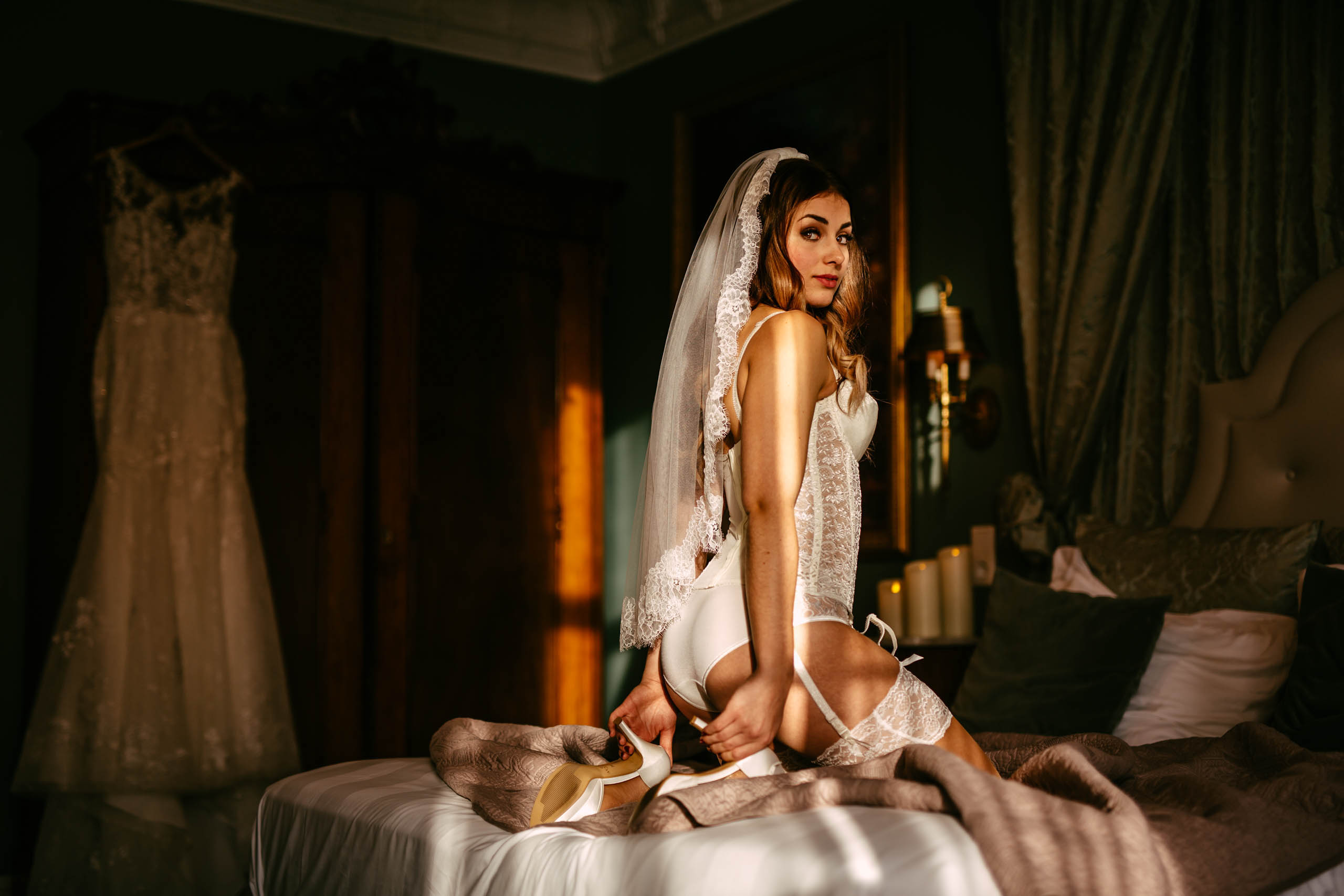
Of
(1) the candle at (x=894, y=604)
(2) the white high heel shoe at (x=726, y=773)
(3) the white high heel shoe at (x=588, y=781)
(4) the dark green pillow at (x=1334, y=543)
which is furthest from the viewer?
(1) the candle at (x=894, y=604)

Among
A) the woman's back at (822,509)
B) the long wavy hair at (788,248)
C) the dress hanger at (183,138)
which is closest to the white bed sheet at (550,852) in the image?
the woman's back at (822,509)

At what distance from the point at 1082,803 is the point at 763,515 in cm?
52

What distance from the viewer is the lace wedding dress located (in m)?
3.30

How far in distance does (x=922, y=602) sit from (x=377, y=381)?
2.06 m

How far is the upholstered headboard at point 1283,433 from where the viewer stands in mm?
2584

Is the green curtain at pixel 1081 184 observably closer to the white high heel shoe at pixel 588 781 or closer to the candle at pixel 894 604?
the candle at pixel 894 604

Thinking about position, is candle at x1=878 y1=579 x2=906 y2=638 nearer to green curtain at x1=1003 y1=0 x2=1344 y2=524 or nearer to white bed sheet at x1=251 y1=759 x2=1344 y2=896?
green curtain at x1=1003 y1=0 x2=1344 y2=524

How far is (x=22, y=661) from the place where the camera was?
380 cm

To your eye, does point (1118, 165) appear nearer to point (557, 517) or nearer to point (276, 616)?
point (557, 517)

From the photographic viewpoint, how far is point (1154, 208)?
3.05m

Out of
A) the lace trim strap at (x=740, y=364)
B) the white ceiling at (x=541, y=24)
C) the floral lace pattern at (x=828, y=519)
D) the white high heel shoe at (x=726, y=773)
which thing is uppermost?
the white ceiling at (x=541, y=24)

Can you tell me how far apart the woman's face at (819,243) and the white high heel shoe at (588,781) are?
74 cm

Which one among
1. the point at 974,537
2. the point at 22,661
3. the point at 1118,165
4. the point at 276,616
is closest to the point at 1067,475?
the point at 974,537

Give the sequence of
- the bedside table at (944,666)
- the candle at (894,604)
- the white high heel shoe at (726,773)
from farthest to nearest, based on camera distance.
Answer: the candle at (894,604) < the bedside table at (944,666) < the white high heel shoe at (726,773)
